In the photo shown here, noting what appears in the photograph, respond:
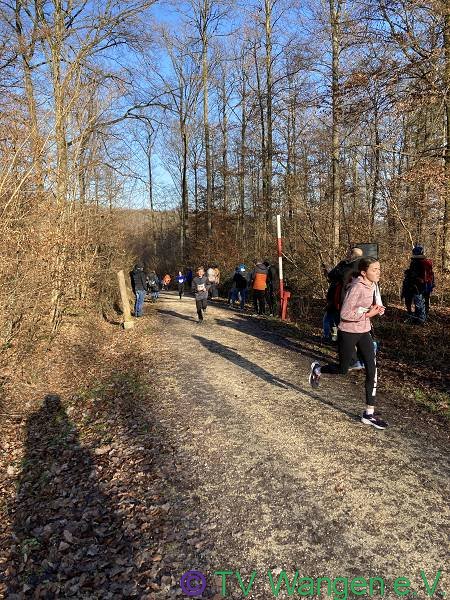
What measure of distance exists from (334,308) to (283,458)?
4.85 meters

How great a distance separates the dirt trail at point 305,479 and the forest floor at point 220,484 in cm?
2

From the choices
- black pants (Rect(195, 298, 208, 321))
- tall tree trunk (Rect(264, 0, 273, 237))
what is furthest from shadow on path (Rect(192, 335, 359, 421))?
tall tree trunk (Rect(264, 0, 273, 237))

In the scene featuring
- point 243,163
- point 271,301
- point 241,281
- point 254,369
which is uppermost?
point 243,163

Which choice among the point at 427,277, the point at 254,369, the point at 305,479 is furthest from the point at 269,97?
the point at 305,479

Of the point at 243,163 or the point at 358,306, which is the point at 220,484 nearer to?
the point at 358,306

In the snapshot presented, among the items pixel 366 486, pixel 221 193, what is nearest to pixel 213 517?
pixel 366 486

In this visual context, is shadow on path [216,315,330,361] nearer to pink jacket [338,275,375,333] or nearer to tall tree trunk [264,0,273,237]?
pink jacket [338,275,375,333]

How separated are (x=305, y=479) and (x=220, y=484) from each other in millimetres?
855

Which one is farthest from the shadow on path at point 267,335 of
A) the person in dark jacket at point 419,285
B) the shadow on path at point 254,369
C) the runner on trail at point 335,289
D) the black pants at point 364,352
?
the black pants at point 364,352

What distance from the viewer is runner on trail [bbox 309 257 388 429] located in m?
5.22

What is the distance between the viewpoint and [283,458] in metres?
4.52

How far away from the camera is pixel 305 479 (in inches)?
161

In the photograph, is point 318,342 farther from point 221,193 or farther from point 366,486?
point 221,193

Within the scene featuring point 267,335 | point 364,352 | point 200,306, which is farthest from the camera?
point 200,306
